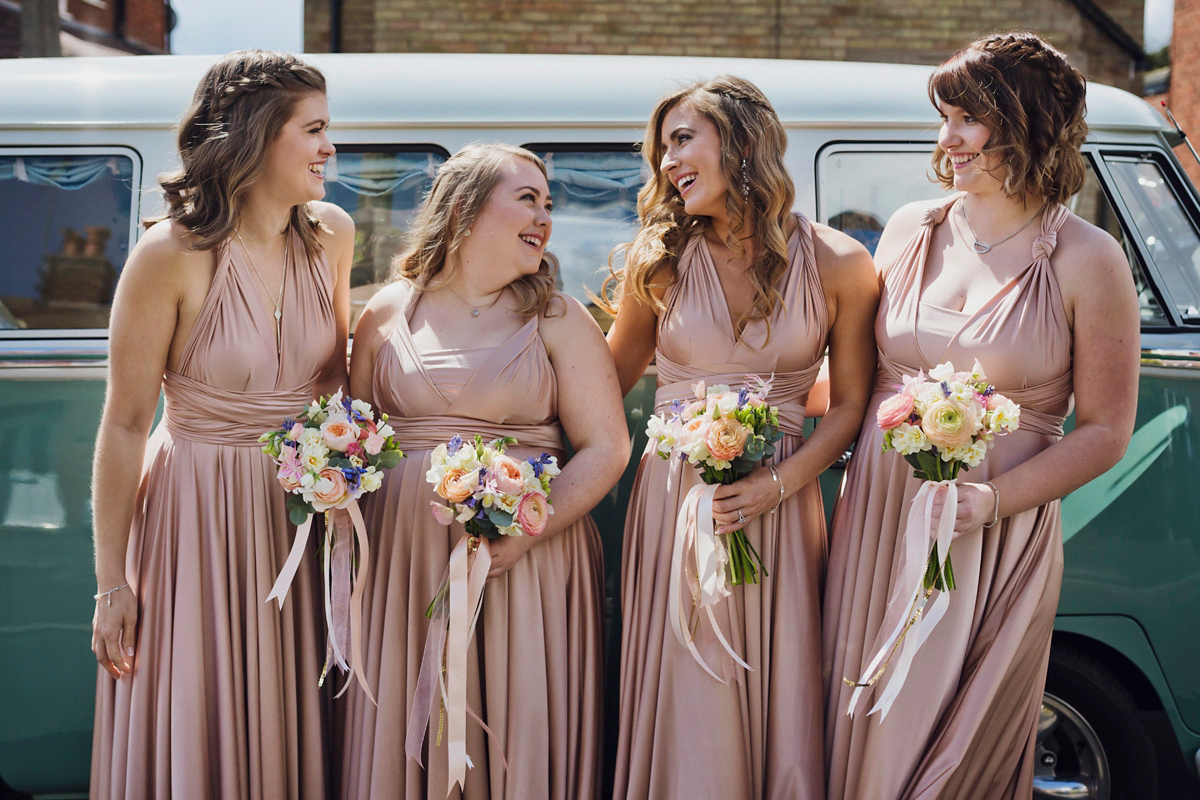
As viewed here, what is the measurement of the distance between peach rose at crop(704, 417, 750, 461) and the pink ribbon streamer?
71 centimetres

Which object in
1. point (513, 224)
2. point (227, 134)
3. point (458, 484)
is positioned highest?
point (227, 134)

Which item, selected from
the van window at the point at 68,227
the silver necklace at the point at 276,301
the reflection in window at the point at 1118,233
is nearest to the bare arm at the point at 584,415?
the silver necklace at the point at 276,301

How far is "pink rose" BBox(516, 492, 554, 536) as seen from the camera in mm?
2717

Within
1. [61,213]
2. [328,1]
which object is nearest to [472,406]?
[61,213]

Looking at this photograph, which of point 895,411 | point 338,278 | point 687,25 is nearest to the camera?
point 895,411

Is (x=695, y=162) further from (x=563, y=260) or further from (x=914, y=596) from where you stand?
(x=914, y=596)

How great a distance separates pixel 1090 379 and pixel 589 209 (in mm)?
1806

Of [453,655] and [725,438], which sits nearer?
[725,438]

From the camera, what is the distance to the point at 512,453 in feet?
9.97

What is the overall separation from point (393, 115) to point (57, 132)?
3.97 ft

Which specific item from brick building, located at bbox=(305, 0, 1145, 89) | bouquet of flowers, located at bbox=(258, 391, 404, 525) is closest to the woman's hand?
bouquet of flowers, located at bbox=(258, 391, 404, 525)

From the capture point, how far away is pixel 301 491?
8.94 ft

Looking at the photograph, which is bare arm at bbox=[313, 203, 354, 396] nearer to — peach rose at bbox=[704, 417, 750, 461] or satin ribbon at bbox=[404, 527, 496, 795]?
satin ribbon at bbox=[404, 527, 496, 795]

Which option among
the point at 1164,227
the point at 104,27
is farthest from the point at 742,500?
the point at 104,27
